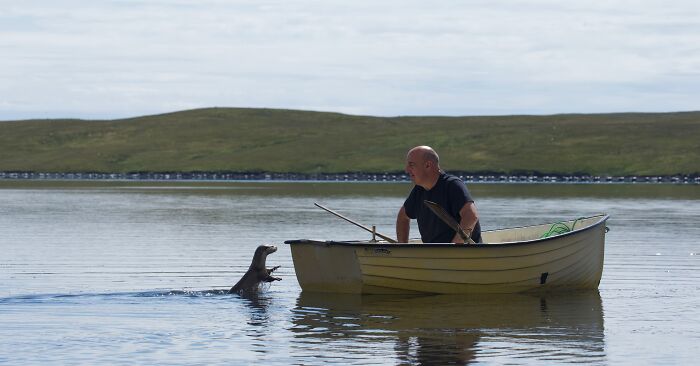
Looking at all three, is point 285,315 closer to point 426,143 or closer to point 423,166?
point 423,166

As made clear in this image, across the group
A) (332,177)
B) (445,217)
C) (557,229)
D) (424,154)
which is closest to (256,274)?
(445,217)

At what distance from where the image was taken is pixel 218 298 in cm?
2223

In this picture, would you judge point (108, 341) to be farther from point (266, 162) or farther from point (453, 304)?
point (266, 162)

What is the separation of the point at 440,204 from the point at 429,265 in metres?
1.27

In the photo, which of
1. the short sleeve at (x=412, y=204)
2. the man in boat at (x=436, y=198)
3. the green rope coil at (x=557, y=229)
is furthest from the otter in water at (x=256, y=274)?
the green rope coil at (x=557, y=229)

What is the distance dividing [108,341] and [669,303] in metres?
9.90

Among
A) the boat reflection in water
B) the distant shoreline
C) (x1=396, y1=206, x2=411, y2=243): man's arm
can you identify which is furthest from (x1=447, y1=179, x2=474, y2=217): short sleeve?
the distant shoreline

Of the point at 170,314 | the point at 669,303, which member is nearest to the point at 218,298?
the point at 170,314

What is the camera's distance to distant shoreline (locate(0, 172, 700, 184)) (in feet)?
461

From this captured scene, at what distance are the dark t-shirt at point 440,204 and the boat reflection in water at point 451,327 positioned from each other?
3.72ft

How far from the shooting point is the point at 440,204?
21438mm

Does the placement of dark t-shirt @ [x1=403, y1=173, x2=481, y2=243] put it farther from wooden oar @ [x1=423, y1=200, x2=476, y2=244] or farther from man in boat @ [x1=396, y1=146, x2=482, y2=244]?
wooden oar @ [x1=423, y1=200, x2=476, y2=244]

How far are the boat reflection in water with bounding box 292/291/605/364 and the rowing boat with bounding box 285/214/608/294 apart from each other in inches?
8.0

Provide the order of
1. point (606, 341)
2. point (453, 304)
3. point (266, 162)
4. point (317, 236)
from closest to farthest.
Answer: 1. point (606, 341)
2. point (453, 304)
3. point (317, 236)
4. point (266, 162)
